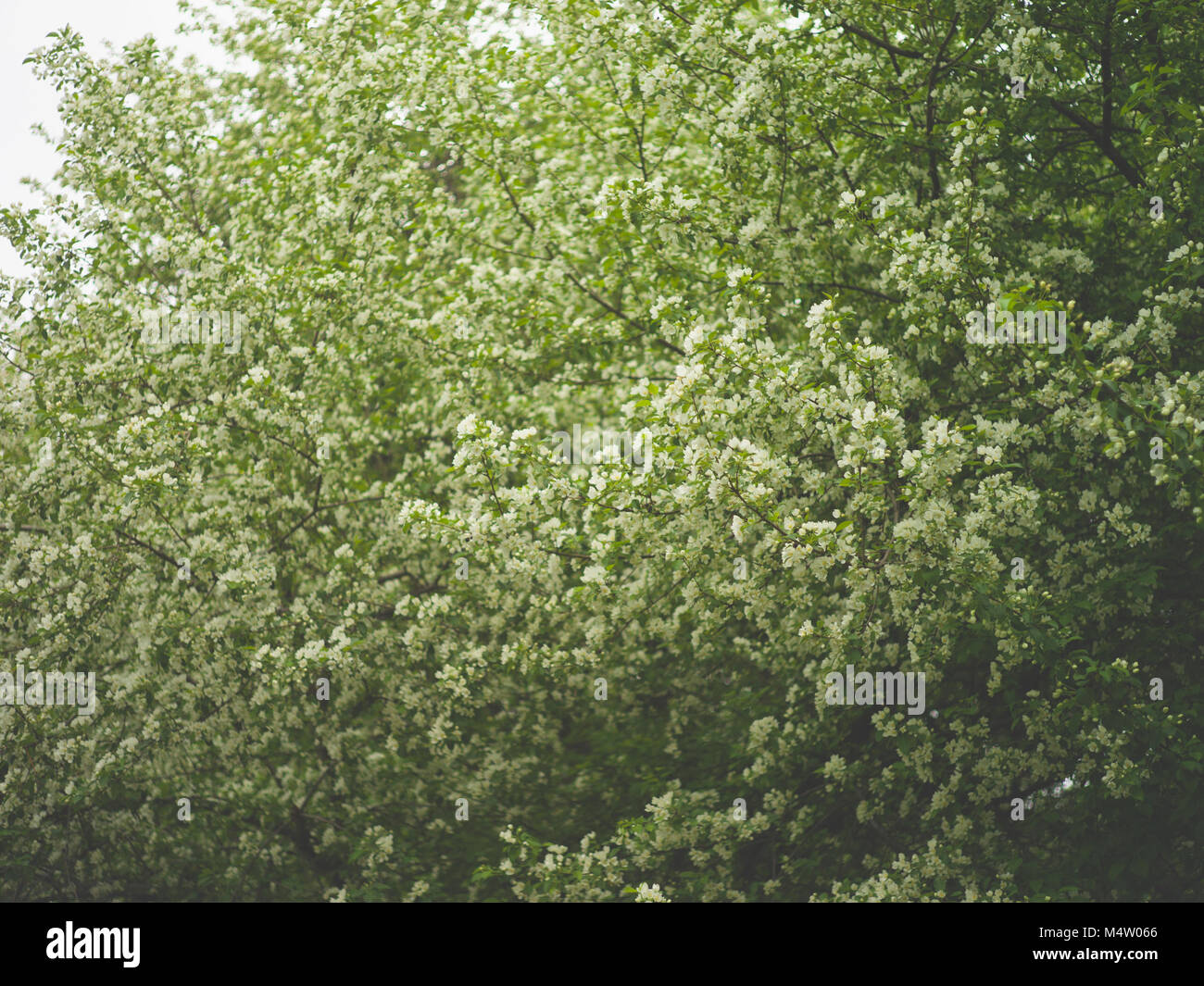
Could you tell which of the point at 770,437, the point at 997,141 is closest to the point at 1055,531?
the point at 770,437

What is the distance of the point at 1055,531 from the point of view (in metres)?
6.67

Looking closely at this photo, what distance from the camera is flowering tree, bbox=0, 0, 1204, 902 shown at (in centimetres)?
625

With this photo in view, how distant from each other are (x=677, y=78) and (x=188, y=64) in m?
5.05

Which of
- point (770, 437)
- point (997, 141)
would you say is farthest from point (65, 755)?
point (997, 141)

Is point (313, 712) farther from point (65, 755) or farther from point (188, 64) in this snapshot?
point (188, 64)

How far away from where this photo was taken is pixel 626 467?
21.1ft

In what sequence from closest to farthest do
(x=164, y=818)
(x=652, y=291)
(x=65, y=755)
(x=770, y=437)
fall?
(x=770, y=437)
(x=65, y=755)
(x=652, y=291)
(x=164, y=818)

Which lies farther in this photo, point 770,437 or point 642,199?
point 642,199

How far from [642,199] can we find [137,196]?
421cm

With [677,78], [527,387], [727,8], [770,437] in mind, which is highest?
[727,8]

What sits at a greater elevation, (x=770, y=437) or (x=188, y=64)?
(x=188, y=64)

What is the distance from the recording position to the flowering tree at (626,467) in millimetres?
6250

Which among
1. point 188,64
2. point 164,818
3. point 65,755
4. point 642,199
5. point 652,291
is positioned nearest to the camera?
point 642,199

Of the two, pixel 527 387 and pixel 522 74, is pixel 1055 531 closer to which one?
pixel 527 387
